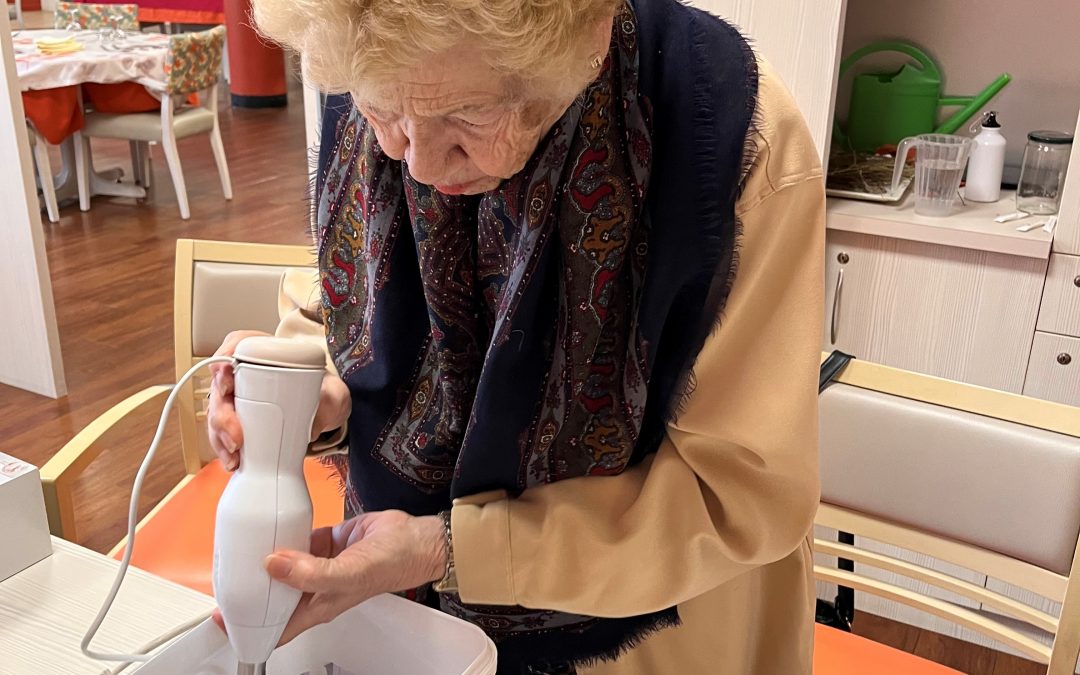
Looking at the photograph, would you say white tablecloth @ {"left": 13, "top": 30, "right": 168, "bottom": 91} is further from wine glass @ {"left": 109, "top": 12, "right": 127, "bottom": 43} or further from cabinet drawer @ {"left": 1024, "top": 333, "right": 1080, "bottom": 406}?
cabinet drawer @ {"left": 1024, "top": 333, "right": 1080, "bottom": 406}

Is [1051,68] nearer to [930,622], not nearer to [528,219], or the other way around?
[930,622]

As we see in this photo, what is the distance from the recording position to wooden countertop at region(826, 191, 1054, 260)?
229cm

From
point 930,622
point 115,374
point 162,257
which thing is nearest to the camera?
point 930,622

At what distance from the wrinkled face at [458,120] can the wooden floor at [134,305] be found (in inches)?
20.0

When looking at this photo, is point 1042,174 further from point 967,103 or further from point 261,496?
point 261,496

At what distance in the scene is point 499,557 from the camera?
96cm

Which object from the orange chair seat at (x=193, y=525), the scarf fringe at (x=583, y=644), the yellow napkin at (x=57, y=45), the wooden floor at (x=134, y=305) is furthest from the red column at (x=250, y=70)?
the scarf fringe at (x=583, y=644)

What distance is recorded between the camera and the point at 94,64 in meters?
5.33

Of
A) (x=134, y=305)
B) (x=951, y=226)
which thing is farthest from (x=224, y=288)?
(x=134, y=305)

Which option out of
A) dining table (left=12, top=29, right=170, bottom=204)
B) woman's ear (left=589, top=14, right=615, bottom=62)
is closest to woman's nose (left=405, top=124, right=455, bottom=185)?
woman's ear (left=589, top=14, right=615, bottom=62)

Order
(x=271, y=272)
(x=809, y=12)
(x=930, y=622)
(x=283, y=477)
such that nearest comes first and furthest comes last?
(x=283, y=477) → (x=271, y=272) → (x=809, y=12) → (x=930, y=622)

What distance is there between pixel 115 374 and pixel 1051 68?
3.22 meters

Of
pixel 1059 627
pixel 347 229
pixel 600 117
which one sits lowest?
pixel 1059 627

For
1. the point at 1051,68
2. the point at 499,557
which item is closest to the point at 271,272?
the point at 499,557
